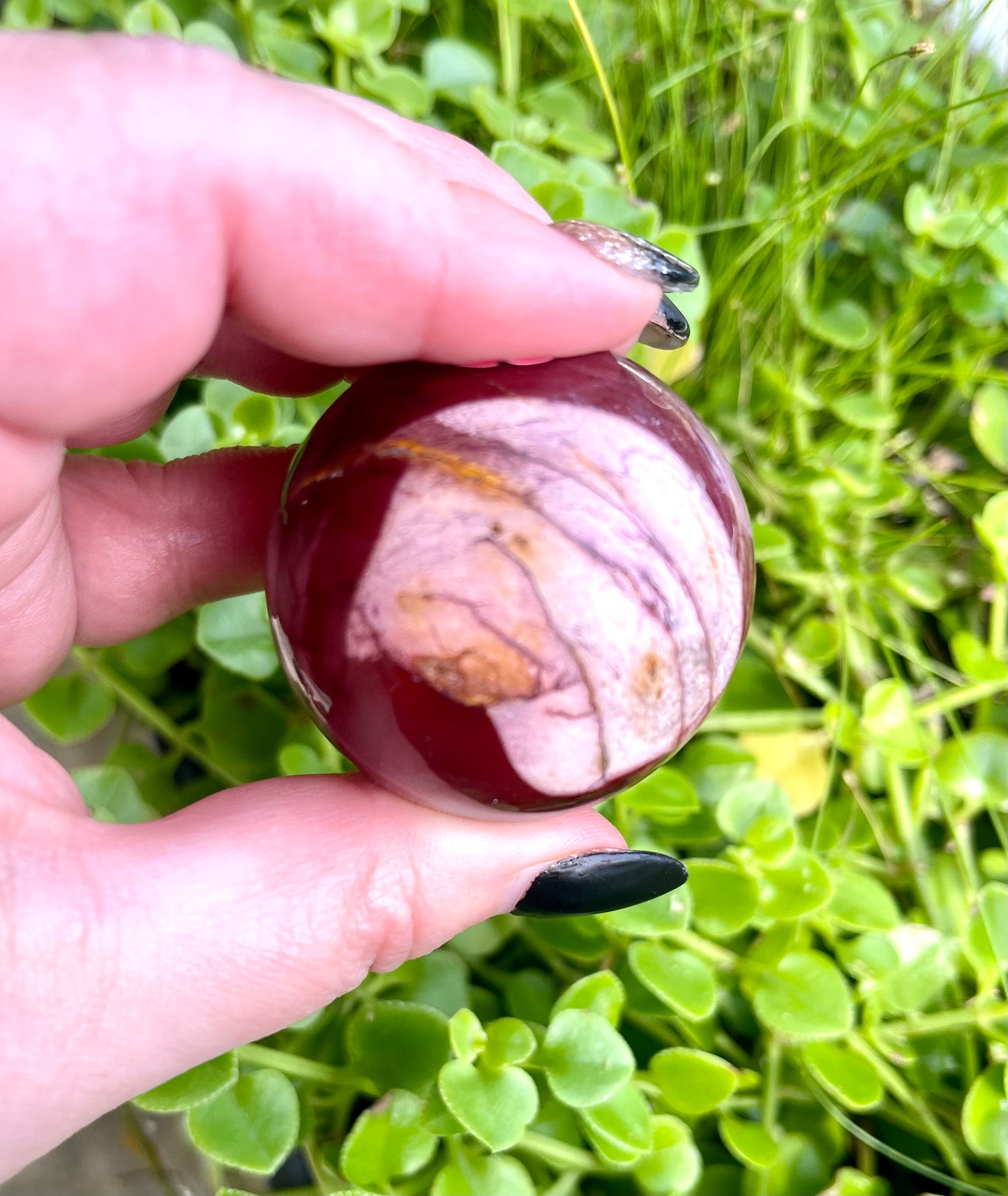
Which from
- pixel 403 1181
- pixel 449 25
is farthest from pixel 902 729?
pixel 449 25

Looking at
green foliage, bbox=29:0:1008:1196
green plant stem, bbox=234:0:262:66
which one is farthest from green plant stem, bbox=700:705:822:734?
green plant stem, bbox=234:0:262:66

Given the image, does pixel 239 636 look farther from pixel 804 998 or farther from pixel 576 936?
pixel 804 998

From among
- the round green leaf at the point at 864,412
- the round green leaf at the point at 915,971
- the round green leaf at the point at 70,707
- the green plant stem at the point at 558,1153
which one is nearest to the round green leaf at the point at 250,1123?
the green plant stem at the point at 558,1153

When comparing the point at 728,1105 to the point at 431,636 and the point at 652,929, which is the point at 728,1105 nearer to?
the point at 652,929

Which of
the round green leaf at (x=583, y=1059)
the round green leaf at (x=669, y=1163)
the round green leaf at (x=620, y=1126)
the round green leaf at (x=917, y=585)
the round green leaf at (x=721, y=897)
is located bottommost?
the round green leaf at (x=669, y=1163)

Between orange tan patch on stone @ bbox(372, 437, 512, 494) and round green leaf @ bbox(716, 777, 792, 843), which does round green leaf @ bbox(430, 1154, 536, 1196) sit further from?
orange tan patch on stone @ bbox(372, 437, 512, 494)

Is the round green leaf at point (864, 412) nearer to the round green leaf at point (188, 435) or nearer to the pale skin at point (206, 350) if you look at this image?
the pale skin at point (206, 350)

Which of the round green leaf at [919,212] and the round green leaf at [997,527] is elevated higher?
the round green leaf at [919,212]
